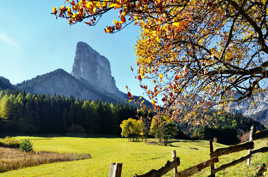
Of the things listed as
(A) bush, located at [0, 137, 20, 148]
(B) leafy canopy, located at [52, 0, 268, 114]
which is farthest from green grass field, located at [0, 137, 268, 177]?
(A) bush, located at [0, 137, 20, 148]

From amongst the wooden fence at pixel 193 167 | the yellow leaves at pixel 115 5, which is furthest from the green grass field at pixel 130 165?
the yellow leaves at pixel 115 5

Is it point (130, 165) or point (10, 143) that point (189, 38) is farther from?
point (10, 143)

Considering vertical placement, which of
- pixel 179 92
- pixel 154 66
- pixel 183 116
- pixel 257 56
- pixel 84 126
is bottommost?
pixel 84 126

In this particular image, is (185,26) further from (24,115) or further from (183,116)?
(24,115)

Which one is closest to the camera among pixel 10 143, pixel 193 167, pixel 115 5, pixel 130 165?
pixel 115 5

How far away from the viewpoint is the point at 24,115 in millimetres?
78938

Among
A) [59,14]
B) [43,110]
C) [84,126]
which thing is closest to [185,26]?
[59,14]

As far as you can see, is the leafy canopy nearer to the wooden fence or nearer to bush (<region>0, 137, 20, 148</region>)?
the wooden fence

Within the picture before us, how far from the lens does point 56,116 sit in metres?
Answer: 86.9

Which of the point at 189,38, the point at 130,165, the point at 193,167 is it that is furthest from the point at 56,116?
the point at 189,38

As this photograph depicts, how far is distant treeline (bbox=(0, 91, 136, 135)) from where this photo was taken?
76.1m

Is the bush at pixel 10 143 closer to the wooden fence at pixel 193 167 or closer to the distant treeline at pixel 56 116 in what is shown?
the distant treeline at pixel 56 116

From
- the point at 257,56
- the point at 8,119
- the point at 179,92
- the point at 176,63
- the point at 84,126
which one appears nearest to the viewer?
the point at 179,92

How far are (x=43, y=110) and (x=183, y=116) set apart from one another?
8972 cm
